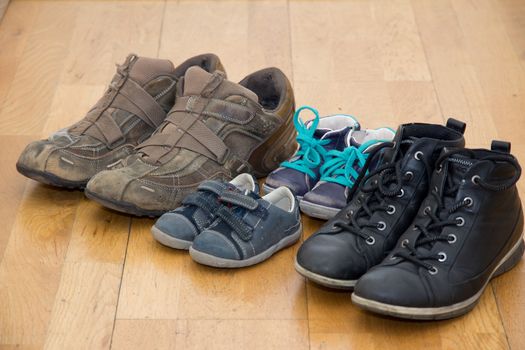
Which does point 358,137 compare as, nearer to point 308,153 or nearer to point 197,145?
point 308,153

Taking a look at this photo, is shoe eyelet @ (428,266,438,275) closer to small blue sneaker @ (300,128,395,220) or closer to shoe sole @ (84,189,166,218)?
small blue sneaker @ (300,128,395,220)

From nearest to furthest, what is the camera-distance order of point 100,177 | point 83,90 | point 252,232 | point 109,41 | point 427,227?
point 427,227, point 252,232, point 100,177, point 83,90, point 109,41

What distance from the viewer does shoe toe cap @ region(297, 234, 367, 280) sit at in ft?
5.03

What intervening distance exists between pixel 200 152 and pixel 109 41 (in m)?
0.98

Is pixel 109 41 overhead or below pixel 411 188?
below

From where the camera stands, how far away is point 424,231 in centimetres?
153

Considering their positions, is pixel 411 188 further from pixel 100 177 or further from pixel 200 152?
pixel 100 177

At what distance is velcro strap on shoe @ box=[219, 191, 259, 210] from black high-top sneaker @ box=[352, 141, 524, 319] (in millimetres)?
288

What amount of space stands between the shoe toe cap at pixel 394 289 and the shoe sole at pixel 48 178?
0.73 metres

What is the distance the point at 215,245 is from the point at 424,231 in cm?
40

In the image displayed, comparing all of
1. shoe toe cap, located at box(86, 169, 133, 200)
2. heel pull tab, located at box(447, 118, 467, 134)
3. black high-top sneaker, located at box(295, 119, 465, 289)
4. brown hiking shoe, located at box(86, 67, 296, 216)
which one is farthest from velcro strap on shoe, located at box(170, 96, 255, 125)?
heel pull tab, located at box(447, 118, 467, 134)

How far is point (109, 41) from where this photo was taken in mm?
2662

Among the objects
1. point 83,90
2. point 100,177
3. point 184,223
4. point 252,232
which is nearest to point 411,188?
point 252,232

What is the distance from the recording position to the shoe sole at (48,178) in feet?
6.07
